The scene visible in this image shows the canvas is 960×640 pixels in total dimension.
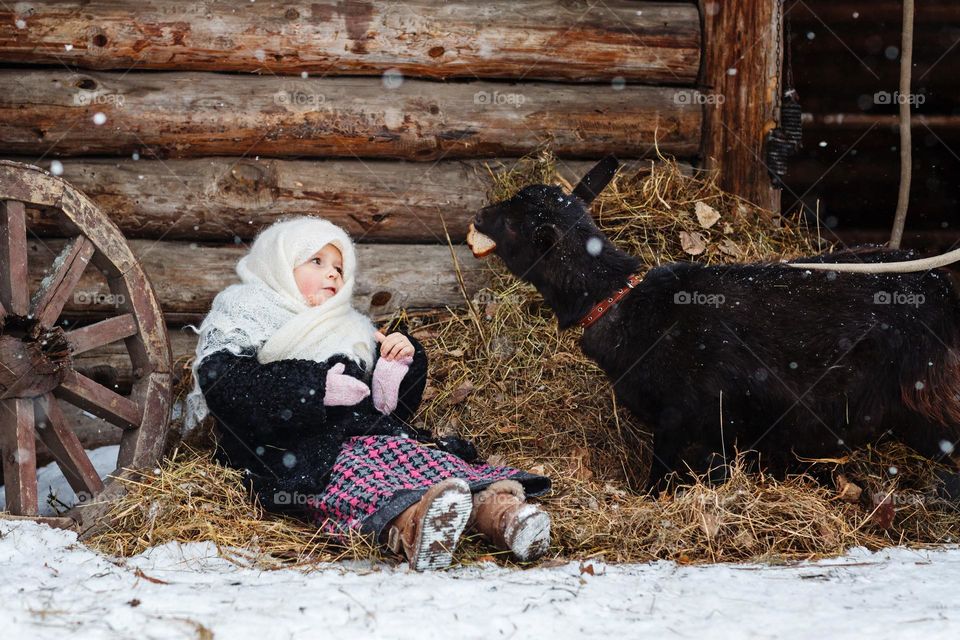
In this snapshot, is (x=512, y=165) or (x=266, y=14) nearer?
(x=266, y=14)

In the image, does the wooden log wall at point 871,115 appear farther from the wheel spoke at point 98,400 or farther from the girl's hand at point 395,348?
the wheel spoke at point 98,400

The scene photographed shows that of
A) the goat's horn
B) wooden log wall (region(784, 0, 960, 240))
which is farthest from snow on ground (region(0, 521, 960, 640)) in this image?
wooden log wall (region(784, 0, 960, 240))

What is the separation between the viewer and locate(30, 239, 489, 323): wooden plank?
191 inches

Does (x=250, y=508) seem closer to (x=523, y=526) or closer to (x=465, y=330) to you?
(x=523, y=526)

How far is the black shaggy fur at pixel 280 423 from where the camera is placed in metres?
3.55

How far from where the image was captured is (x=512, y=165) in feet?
17.3

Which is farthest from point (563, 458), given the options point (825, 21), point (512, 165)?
point (825, 21)

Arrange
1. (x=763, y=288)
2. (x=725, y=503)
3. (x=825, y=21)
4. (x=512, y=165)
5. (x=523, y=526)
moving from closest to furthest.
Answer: (x=523, y=526) < (x=725, y=503) < (x=763, y=288) < (x=512, y=165) < (x=825, y=21)

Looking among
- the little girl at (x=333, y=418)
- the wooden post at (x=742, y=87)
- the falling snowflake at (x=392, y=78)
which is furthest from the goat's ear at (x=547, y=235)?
the wooden post at (x=742, y=87)

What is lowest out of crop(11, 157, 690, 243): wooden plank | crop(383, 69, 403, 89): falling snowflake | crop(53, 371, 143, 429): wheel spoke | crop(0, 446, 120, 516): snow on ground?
crop(0, 446, 120, 516): snow on ground

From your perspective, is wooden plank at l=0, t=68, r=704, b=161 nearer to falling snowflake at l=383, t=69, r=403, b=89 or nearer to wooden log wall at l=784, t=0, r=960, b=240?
falling snowflake at l=383, t=69, r=403, b=89

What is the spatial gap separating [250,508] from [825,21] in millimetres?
5770

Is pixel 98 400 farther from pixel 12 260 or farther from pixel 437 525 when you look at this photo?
pixel 437 525

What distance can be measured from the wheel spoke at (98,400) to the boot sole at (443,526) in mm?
1608
